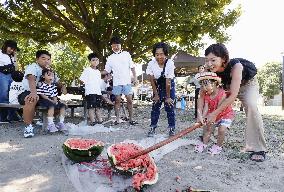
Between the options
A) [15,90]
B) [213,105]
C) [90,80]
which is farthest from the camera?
[90,80]

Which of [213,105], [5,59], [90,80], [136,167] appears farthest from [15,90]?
[136,167]

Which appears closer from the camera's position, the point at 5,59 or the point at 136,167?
the point at 136,167

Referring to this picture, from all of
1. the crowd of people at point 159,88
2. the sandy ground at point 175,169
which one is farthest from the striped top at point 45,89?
the sandy ground at point 175,169

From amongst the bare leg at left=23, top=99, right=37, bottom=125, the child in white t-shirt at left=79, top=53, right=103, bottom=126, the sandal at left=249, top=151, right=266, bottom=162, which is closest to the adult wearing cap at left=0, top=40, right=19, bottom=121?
the child in white t-shirt at left=79, top=53, right=103, bottom=126

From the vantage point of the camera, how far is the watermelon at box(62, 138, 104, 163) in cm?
438

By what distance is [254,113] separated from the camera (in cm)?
491

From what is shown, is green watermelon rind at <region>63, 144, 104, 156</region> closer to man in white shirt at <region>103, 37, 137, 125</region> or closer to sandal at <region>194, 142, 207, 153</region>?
sandal at <region>194, 142, 207, 153</region>

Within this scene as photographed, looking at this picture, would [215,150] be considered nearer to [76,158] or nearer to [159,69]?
[159,69]

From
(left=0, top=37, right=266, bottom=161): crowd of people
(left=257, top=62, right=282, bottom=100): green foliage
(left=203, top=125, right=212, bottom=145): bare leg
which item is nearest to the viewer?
(left=0, top=37, right=266, bottom=161): crowd of people

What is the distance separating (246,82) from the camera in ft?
16.9

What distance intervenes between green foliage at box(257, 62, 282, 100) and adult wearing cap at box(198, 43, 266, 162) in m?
62.7

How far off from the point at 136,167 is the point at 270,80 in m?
68.8

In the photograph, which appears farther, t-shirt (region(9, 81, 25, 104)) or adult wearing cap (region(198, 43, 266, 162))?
t-shirt (region(9, 81, 25, 104))

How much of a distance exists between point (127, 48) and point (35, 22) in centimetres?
465
